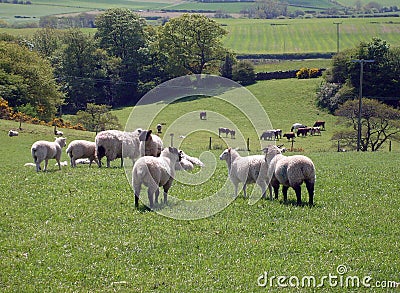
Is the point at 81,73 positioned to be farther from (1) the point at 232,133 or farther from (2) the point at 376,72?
(2) the point at 376,72

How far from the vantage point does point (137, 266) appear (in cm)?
1162

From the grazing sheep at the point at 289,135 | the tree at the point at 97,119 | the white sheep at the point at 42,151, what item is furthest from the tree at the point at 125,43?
the white sheep at the point at 42,151

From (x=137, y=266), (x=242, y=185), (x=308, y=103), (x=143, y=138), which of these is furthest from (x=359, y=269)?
(x=308, y=103)

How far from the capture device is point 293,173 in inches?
647

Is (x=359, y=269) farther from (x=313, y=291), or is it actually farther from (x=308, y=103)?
(x=308, y=103)

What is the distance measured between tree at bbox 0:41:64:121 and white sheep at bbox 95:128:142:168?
40.7 m

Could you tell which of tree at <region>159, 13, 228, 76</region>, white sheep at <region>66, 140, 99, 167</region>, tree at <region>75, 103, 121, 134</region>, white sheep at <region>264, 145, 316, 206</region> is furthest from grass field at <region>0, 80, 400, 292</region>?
tree at <region>159, 13, 228, 76</region>

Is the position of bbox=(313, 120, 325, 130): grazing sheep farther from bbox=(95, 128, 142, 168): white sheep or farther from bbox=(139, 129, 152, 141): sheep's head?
bbox=(139, 129, 152, 141): sheep's head

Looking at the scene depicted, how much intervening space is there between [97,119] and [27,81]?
30.3 feet

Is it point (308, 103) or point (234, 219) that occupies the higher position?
point (234, 219)

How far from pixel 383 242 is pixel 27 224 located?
8.47 metres

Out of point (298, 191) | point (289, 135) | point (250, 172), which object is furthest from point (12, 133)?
point (298, 191)

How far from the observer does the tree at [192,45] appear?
93062 mm

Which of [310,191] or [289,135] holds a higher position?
[310,191]
